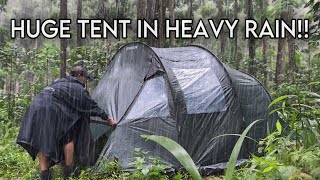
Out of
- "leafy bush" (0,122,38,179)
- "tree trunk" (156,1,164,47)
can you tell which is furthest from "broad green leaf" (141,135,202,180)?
"tree trunk" (156,1,164,47)

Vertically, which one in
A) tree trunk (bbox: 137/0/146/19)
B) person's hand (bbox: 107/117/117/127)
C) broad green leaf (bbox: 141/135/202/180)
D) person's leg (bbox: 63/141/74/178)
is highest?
tree trunk (bbox: 137/0/146/19)

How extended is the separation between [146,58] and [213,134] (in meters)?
1.59

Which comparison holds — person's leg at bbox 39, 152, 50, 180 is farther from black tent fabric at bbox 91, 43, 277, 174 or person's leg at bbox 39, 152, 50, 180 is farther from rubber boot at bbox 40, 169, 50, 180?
black tent fabric at bbox 91, 43, 277, 174

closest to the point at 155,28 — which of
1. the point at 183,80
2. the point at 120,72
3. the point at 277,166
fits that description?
the point at 120,72

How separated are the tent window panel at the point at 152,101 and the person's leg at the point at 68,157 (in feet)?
2.95

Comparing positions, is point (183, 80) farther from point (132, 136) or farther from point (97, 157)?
point (97, 157)

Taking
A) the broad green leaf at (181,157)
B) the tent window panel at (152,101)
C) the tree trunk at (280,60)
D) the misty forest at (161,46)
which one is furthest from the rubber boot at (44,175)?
the tree trunk at (280,60)

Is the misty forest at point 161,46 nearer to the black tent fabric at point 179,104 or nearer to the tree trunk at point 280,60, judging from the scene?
the tree trunk at point 280,60

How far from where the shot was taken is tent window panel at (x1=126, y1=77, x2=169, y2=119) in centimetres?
532

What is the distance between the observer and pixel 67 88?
16.1 feet

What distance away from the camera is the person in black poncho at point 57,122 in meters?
4.67

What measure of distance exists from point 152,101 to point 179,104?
0.40m

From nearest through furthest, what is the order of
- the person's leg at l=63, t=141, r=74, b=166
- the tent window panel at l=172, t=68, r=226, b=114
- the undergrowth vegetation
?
the undergrowth vegetation, the person's leg at l=63, t=141, r=74, b=166, the tent window panel at l=172, t=68, r=226, b=114

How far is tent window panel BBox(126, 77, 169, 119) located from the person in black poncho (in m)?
0.46
